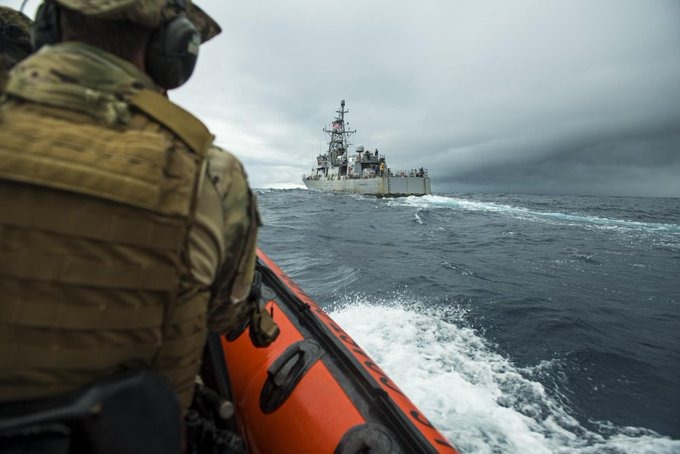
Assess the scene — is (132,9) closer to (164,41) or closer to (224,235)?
(164,41)

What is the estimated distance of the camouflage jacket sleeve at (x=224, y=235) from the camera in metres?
0.84

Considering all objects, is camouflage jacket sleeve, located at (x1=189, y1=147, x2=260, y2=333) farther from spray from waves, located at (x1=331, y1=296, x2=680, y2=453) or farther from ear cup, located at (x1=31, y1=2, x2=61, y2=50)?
spray from waves, located at (x1=331, y1=296, x2=680, y2=453)

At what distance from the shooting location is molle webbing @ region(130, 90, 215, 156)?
79 cm

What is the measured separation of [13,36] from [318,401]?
3.12 m

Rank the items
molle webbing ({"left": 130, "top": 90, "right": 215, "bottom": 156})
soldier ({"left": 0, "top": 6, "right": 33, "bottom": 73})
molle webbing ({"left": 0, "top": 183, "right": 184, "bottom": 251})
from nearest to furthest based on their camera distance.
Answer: molle webbing ({"left": 0, "top": 183, "right": 184, "bottom": 251}), molle webbing ({"left": 130, "top": 90, "right": 215, "bottom": 156}), soldier ({"left": 0, "top": 6, "right": 33, "bottom": 73})

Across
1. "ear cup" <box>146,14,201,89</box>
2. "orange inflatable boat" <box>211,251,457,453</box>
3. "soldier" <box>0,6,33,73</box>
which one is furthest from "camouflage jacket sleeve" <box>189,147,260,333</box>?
"soldier" <box>0,6,33,73</box>

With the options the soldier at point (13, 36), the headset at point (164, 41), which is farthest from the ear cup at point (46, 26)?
the soldier at point (13, 36)

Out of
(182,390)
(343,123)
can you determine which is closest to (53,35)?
(182,390)

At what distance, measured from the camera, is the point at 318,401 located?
2049 millimetres

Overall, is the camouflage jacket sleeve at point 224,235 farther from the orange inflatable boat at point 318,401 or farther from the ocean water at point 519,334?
the ocean water at point 519,334

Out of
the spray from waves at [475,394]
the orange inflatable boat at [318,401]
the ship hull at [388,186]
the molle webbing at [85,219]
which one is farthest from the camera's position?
the ship hull at [388,186]

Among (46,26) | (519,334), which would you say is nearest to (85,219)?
(46,26)

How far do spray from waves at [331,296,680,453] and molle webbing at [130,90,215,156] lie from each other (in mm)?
3027

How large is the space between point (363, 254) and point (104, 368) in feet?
28.7
